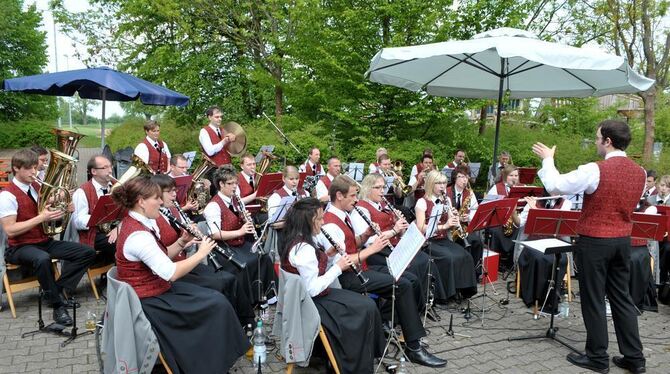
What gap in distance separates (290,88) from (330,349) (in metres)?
10.7

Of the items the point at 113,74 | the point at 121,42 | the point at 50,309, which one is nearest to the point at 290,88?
the point at 113,74

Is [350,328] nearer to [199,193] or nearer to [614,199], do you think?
[614,199]

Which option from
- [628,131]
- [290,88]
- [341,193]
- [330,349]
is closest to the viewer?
[330,349]

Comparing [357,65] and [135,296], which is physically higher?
[357,65]

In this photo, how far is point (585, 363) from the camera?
458 centimetres

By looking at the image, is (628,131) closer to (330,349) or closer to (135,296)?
(330,349)

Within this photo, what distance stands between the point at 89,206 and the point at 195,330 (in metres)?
2.83

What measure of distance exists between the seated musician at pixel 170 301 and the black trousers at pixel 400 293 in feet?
4.03

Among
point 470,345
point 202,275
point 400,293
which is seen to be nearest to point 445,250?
point 470,345

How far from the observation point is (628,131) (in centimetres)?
425

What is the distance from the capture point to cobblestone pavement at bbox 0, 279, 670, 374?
4.41 metres

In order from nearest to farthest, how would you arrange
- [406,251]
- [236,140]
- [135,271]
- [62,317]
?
[135,271], [406,251], [62,317], [236,140]

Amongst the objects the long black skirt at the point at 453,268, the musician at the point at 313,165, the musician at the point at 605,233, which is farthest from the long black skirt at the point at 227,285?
the musician at the point at 313,165

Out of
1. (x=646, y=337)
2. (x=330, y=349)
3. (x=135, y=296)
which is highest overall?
(x=135, y=296)
